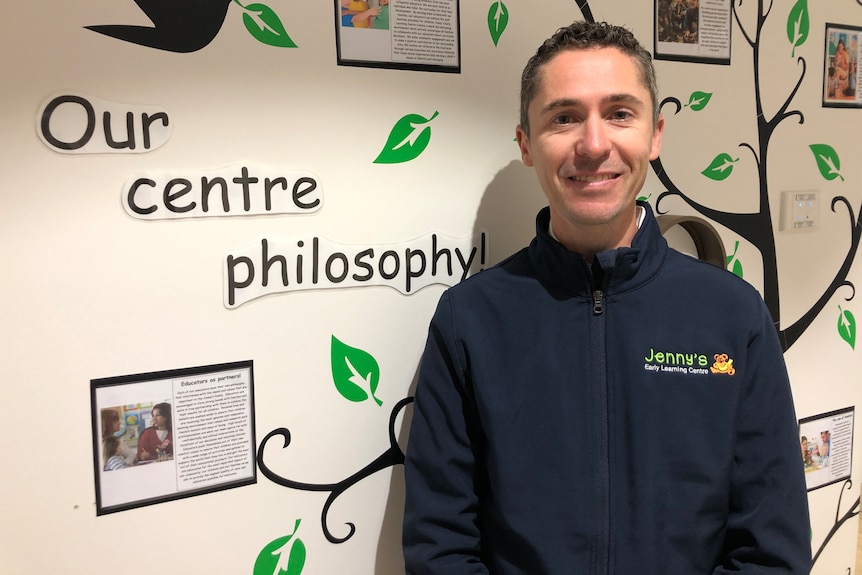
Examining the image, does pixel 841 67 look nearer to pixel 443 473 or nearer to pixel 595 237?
pixel 595 237

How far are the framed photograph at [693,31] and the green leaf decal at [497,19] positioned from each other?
1.26 ft

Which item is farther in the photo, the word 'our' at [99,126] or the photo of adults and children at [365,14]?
the photo of adults and children at [365,14]

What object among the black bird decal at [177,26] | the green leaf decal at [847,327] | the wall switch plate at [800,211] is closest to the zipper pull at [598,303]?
the black bird decal at [177,26]

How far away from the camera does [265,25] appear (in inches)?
42.1

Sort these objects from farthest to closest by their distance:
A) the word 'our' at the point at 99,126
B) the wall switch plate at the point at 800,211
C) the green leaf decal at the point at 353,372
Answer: the wall switch plate at the point at 800,211
the green leaf decal at the point at 353,372
the word 'our' at the point at 99,126

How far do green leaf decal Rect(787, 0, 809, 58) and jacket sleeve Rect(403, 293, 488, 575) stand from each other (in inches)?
47.8

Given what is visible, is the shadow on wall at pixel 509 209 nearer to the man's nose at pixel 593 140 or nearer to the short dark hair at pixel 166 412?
the man's nose at pixel 593 140

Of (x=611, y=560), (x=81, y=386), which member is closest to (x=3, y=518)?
(x=81, y=386)

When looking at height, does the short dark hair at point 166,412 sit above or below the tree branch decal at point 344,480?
A: above

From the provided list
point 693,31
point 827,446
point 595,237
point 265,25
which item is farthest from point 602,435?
point 827,446

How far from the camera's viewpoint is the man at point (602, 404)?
1.01m

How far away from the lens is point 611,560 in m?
1.00

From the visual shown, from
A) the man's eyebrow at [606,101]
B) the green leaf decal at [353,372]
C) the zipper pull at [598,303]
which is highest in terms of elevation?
the man's eyebrow at [606,101]

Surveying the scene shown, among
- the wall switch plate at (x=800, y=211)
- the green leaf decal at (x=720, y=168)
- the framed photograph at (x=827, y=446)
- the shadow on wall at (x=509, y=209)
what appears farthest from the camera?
the framed photograph at (x=827, y=446)
